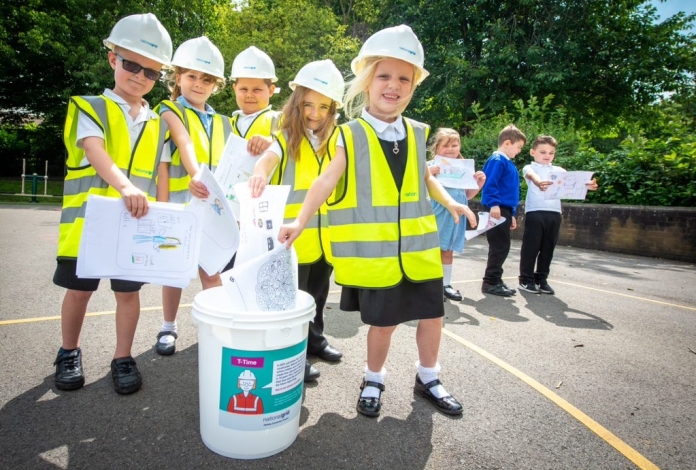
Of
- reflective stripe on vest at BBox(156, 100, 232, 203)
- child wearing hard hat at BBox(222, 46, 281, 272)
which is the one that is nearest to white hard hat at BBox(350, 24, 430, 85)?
child wearing hard hat at BBox(222, 46, 281, 272)

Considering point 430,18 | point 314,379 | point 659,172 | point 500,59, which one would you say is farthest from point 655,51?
point 314,379

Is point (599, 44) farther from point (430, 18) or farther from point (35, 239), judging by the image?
point (35, 239)

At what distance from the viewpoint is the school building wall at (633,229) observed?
851 centimetres

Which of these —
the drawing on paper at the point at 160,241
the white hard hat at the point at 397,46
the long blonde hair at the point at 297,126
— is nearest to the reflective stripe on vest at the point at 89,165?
the drawing on paper at the point at 160,241

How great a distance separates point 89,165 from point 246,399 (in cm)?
157

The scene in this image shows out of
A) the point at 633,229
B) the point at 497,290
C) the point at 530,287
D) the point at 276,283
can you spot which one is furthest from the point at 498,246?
the point at 633,229

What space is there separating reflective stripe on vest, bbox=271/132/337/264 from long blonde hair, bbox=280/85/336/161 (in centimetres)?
3

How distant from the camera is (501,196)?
5.14 m

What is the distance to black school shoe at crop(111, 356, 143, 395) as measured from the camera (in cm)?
247

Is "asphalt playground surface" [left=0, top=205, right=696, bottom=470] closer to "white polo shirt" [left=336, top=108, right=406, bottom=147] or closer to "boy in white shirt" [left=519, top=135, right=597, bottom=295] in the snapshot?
"boy in white shirt" [left=519, top=135, right=597, bottom=295]

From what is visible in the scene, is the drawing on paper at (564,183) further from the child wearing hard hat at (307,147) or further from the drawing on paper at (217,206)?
the drawing on paper at (217,206)

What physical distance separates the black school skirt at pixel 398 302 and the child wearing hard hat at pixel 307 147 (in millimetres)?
484

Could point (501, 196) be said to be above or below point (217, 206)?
above

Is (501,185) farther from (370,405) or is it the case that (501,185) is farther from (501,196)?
(370,405)
